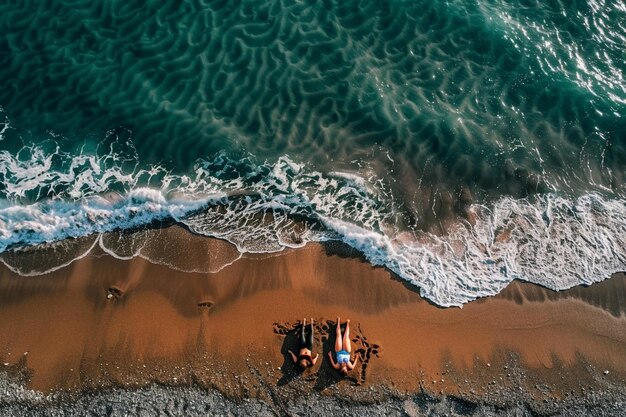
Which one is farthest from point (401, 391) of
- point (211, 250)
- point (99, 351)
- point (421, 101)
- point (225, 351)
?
point (421, 101)

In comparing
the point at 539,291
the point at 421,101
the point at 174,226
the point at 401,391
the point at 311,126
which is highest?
the point at 421,101

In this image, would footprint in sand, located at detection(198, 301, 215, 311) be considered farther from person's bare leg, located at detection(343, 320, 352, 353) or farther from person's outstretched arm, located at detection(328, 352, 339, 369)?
person's bare leg, located at detection(343, 320, 352, 353)

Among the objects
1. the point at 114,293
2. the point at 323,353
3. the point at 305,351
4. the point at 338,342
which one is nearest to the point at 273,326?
the point at 305,351

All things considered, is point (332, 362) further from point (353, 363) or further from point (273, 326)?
point (273, 326)

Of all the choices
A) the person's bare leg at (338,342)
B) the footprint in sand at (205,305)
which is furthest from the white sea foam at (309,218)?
the person's bare leg at (338,342)

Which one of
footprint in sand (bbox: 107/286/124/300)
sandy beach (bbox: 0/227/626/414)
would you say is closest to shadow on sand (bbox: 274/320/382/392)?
Result: sandy beach (bbox: 0/227/626/414)

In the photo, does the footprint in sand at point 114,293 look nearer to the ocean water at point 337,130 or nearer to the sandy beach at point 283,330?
the sandy beach at point 283,330

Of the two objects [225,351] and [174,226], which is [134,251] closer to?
[174,226]
